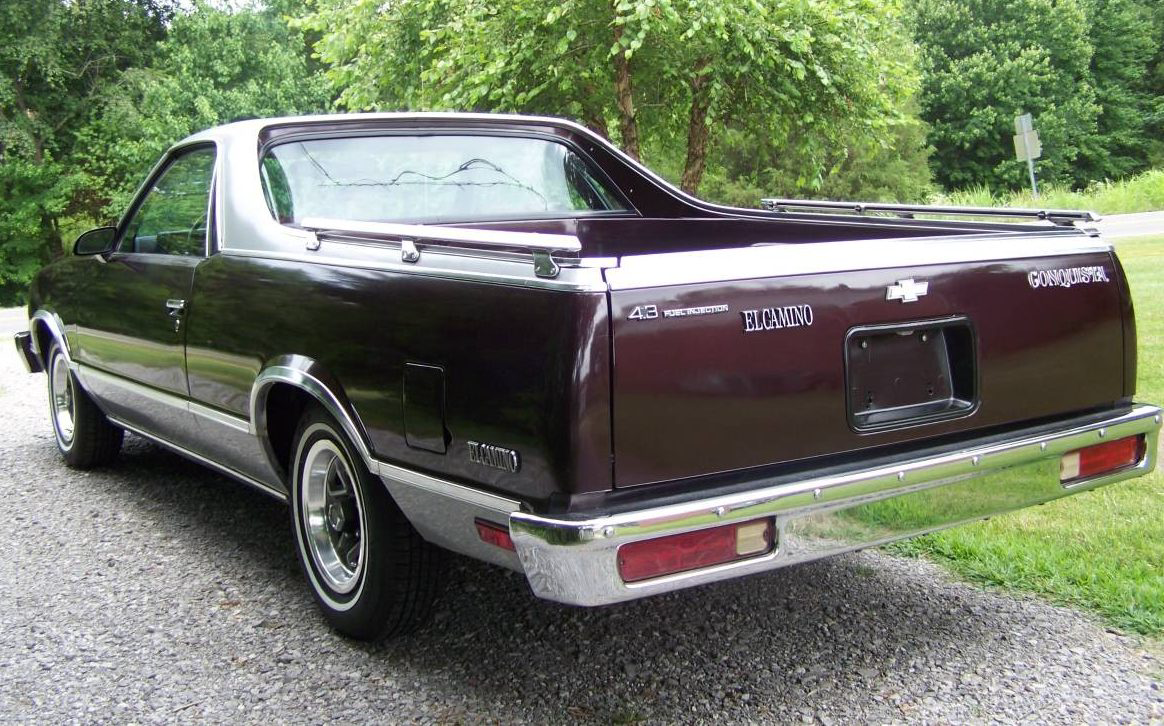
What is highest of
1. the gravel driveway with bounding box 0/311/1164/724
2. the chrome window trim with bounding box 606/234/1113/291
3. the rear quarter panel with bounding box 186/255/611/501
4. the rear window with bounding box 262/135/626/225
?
the rear window with bounding box 262/135/626/225

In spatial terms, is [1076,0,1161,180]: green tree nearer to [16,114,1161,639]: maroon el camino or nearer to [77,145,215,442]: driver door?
[16,114,1161,639]: maroon el camino

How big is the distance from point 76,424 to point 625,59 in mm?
8319

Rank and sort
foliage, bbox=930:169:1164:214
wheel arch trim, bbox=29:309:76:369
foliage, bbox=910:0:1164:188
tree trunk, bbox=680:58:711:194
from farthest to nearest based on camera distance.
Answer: foliage, bbox=910:0:1164:188
foliage, bbox=930:169:1164:214
tree trunk, bbox=680:58:711:194
wheel arch trim, bbox=29:309:76:369

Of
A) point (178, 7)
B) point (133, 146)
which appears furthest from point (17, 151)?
point (178, 7)

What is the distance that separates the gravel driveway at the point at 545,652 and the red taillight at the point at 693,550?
60 cm

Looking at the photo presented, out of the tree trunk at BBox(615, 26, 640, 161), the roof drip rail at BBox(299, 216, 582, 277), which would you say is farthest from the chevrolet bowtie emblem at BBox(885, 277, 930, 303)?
the tree trunk at BBox(615, 26, 640, 161)

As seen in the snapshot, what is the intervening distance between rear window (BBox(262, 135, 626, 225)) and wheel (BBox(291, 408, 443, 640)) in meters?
0.94

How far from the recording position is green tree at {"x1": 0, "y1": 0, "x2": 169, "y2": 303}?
2961cm

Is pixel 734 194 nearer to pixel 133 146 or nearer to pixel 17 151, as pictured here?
pixel 133 146

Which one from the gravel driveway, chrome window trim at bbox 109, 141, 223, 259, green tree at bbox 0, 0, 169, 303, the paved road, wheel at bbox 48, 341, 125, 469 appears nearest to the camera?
the gravel driveway

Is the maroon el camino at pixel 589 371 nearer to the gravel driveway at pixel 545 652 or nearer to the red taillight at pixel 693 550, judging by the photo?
the red taillight at pixel 693 550

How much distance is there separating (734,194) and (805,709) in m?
29.4

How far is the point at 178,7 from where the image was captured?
34.3 metres

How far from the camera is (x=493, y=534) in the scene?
2797mm
